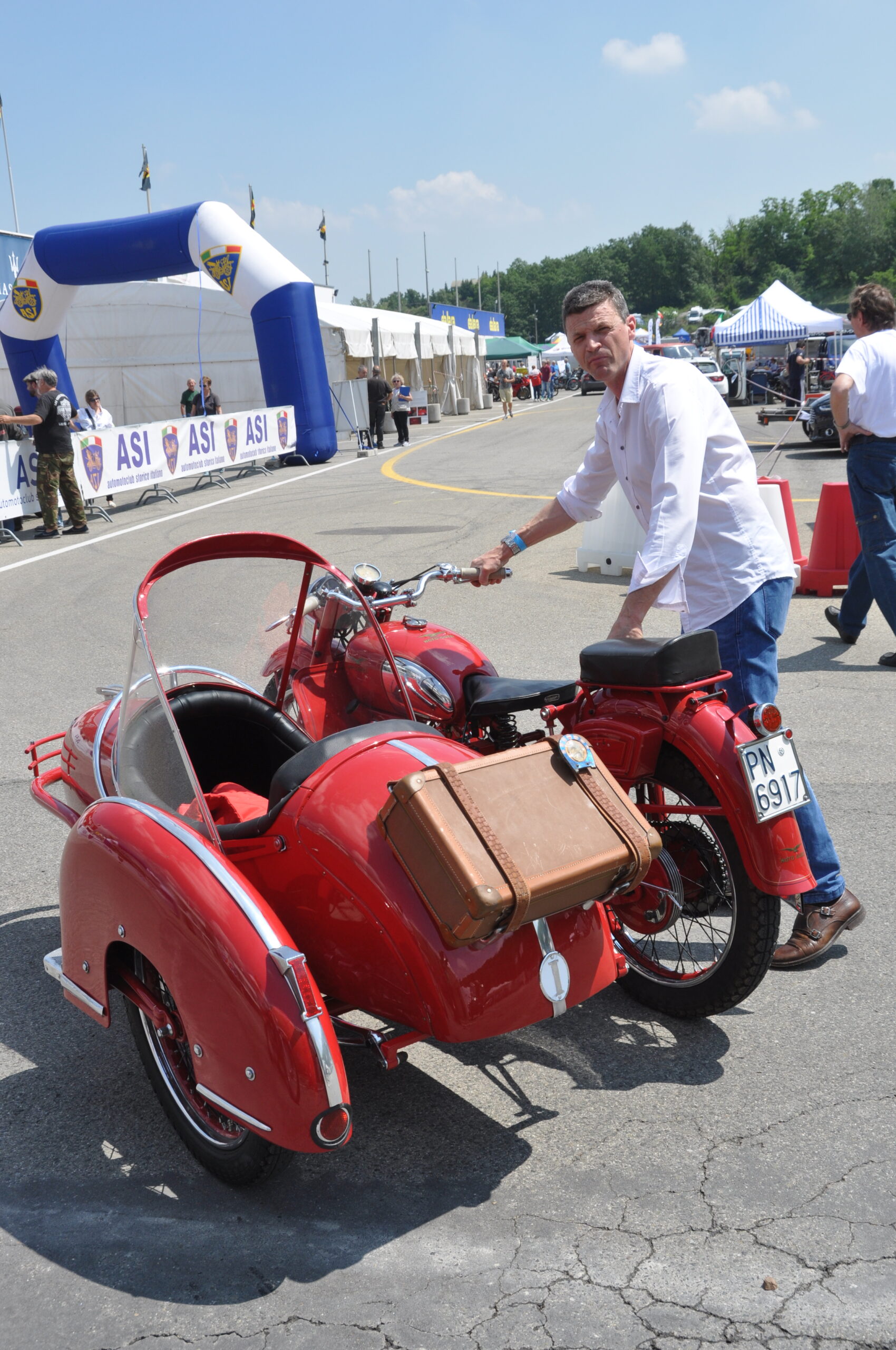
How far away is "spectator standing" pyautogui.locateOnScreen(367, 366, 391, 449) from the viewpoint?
87.5 feet

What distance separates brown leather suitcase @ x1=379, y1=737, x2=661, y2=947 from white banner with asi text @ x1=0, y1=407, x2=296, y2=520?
1322 cm

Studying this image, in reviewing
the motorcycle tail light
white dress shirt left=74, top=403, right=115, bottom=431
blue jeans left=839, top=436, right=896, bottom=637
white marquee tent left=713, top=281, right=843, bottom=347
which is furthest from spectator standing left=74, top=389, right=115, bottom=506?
white marquee tent left=713, top=281, right=843, bottom=347

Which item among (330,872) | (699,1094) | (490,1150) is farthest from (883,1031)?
(330,872)

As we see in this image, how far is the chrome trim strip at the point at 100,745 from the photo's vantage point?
3398mm

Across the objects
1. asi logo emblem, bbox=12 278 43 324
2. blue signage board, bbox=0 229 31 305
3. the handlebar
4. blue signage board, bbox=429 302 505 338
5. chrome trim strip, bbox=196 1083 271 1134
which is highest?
blue signage board, bbox=429 302 505 338

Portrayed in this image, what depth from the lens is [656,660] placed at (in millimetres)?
3219

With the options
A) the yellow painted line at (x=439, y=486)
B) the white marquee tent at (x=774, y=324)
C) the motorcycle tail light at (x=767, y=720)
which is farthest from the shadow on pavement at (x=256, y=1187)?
the white marquee tent at (x=774, y=324)

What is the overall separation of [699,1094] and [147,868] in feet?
5.20

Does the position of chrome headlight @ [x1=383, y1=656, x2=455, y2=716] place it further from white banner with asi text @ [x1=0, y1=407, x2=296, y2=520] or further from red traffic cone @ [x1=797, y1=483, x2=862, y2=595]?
white banner with asi text @ [x1=0, y1=407, x2=296, y2=520]

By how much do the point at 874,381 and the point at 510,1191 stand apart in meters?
4.94

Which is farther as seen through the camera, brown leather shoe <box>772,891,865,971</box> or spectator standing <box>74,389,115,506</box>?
spectator standing <box>74,389,115,506</box>

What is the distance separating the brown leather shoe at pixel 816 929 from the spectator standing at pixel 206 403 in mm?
23308

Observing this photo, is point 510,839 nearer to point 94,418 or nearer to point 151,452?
point 151,452

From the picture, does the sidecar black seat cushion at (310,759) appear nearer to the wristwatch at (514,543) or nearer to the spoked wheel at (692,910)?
the spoked wheel at (692,910)
